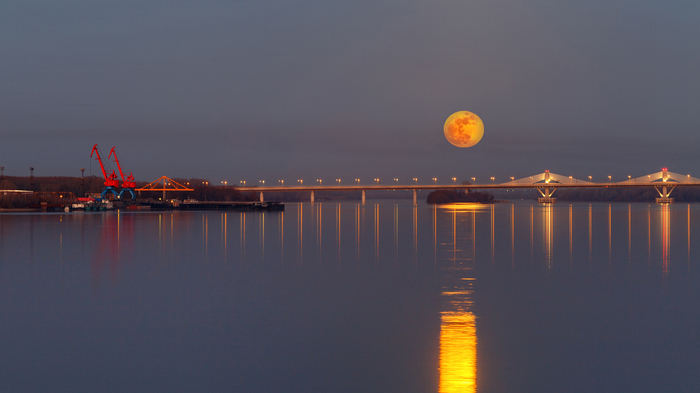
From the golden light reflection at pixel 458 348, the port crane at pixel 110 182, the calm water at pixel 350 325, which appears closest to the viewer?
the golden light reflection at pixel 458 348

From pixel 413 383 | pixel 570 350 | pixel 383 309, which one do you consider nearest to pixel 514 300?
pixel 383 309

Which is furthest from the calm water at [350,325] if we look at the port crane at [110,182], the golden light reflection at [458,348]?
the port crane at [110,182]

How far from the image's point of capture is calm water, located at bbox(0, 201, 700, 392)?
25.9 feet

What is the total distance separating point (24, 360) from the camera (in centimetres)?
866

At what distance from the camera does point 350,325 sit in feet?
35.5

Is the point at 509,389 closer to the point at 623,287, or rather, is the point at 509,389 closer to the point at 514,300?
the point at 514,300

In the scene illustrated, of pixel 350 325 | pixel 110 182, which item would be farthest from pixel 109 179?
pixel 350 325

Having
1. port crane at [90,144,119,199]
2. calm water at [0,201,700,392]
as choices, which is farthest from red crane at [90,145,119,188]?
calm water at [0,201,700,392]

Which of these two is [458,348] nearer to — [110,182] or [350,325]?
[350,325]

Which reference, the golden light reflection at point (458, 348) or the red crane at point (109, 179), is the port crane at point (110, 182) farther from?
the golden light reflection at point (458, 348)

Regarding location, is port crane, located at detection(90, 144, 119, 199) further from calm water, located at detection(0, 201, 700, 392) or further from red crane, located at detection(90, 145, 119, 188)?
calm water, located at detection(0, 201, 700, 392)

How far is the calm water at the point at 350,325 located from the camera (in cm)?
789

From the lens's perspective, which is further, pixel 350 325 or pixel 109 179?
pixel 109 179

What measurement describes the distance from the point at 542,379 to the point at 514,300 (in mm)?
5669
